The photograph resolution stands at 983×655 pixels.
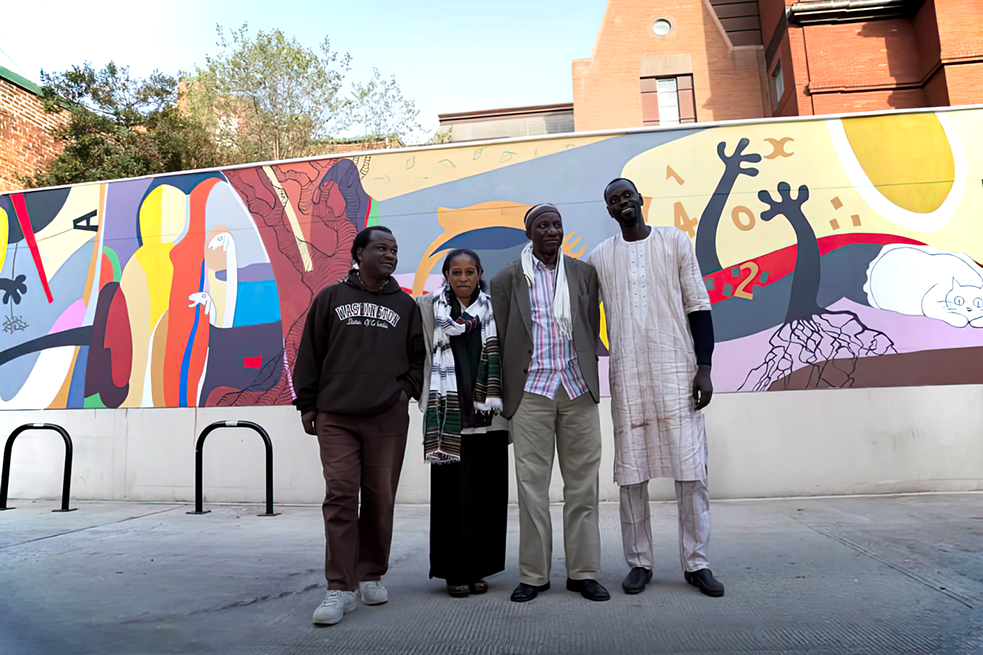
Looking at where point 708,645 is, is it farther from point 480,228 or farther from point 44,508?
point 44,508

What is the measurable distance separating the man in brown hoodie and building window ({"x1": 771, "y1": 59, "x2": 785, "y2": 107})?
1520 centimetres

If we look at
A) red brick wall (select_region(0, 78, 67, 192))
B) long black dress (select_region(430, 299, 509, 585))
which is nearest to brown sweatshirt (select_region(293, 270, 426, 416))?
long black dress (select_region(430, 299, 509, 585))

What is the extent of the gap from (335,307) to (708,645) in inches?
86.6

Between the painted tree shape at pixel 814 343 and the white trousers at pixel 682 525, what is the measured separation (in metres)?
3.11

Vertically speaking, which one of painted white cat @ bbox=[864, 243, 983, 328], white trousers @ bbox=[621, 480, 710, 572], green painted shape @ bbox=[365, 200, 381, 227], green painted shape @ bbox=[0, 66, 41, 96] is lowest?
white trousers @ bbox=[621, 480, 710, 572]

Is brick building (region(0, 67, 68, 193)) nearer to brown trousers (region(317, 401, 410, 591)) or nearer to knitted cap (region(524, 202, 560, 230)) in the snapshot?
brown trousers (region(317, 401, 410, 591))

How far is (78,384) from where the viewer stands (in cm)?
684

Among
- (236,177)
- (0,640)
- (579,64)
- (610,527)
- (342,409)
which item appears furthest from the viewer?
(579,64)

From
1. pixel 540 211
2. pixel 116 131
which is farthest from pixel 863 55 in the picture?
pixel 116 131

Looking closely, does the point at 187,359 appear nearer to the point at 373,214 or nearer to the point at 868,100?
the point at 373,214

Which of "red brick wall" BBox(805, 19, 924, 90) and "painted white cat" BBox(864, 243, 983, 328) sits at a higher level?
"red brick wall" BBox(805, 19, 924, 90)

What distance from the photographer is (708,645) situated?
2.35 metres

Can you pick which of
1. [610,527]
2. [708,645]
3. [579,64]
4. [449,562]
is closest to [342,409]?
[449,562]

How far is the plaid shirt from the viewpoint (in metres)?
3.11
